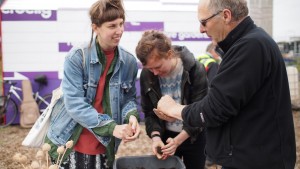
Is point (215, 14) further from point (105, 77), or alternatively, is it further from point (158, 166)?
point (158, 166)

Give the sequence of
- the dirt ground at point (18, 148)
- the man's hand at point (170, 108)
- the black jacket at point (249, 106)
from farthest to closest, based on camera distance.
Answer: the dirt ground at point (18, 148), the man's hand at point (170, 108), the black jacket at point (249, 106)

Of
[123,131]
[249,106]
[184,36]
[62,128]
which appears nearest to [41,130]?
[62,128]

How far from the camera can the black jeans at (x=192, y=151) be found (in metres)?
2.52

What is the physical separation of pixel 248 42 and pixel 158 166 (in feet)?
3.45

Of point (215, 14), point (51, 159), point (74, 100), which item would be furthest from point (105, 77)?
point (215, 14)

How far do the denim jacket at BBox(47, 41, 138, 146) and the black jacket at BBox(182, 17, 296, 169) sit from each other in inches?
23.8

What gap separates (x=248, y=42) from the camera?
155 cm

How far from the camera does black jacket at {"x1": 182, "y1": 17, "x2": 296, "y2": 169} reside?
5.08 feet

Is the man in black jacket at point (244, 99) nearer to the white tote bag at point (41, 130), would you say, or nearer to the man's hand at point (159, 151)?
the man's hand at point (159, 151)

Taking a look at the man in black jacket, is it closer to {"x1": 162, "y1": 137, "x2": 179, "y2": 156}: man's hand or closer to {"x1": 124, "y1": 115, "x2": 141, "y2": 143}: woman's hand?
{"x1": 124, "y1": 115, "x2": 141, "y2": 143}: woman's hand

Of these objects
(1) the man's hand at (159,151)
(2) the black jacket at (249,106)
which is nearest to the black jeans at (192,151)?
(1) the man's hand at (159,151)

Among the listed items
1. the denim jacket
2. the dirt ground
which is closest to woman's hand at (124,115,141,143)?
the denim jacket

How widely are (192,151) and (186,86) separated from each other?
1.59 feet

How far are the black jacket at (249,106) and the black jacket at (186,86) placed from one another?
605 millimetres
